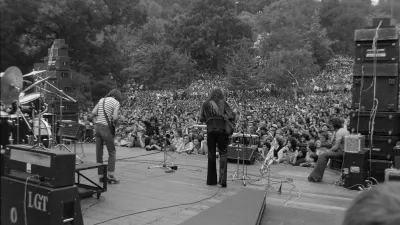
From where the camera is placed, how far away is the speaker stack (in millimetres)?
7504

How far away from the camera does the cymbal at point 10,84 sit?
278 centimetres

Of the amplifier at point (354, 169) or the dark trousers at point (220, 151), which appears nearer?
the dark trousers at point (220, 151)

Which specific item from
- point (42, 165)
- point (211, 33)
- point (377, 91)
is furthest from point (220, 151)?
point (211, 33)

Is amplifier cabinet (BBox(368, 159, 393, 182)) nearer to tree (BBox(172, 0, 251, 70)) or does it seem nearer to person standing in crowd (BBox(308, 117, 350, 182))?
person standing in crowd (BBox(308, 117, 350, 182))

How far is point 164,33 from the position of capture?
45.8 meters

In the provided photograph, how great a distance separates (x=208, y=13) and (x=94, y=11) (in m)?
40.0

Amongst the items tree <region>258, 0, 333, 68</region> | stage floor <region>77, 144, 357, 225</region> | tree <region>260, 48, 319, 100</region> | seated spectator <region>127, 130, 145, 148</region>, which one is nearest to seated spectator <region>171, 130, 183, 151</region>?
seated spectator <region>127, 130, 145, 148</region>

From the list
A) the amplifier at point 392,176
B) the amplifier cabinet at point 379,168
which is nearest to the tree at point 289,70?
the amplifier cabinet at point 379,168

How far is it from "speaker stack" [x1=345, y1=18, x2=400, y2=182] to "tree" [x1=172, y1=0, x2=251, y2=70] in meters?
34.6

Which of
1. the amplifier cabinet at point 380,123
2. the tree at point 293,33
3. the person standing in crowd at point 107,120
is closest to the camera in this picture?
the person standing in crowd at point 107,120

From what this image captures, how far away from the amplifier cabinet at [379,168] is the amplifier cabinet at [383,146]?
22 cm

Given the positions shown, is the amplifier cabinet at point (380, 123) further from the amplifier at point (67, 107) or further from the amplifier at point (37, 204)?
the amplifier at point (37, 204)

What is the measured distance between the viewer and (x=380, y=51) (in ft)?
25.1

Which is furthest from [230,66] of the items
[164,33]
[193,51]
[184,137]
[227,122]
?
[227,122]
